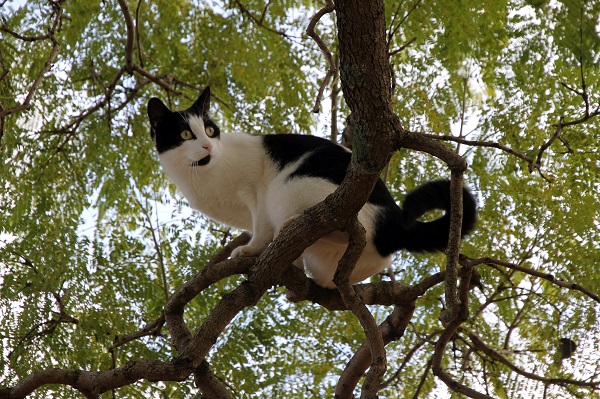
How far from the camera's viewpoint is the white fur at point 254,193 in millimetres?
3459

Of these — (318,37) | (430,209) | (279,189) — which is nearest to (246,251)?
(279,189)

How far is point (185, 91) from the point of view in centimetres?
557

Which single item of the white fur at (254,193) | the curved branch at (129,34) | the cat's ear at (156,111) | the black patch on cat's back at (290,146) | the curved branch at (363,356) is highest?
the curved branch at (129,34)

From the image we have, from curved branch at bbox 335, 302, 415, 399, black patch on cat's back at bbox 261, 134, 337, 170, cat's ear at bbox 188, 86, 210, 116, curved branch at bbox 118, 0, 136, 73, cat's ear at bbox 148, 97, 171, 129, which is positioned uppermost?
curved branch at bbox 118, 0, 136, 73

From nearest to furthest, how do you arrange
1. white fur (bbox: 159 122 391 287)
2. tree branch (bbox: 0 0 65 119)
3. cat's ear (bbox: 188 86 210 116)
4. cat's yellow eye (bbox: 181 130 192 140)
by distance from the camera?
tree branch (bbox: 0 0 65 119) < white fur (bbox: 159 122 391 287) < cat's yellow eye (bbox: 181 130 192 140) < cat's ear (bbox: 188 86 210 116)

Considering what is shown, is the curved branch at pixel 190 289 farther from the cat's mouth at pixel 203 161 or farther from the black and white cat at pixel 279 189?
the cat's mouth at pixel 203 161

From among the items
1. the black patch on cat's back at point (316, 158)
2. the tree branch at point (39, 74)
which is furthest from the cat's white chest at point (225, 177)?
Answer: the tree branch at point (39, 74)

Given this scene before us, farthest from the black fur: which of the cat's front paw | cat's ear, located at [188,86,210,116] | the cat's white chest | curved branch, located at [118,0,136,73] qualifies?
curved branch, located at [118,0,136,73]

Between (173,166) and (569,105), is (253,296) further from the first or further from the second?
(569,105)

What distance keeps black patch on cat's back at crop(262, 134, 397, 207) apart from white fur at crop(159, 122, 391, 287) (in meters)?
0.04

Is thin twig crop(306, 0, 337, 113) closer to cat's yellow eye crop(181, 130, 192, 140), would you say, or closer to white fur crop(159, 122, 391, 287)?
white fur crop(159, 122, 391, 287)

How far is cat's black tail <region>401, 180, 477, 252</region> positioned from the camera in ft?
10.9

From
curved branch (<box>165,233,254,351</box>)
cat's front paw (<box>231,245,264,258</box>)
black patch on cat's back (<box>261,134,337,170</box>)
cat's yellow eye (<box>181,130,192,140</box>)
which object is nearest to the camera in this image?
curved branch (<box>165,233,254,351</box>)

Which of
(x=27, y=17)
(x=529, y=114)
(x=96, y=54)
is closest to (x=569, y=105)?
(x=529, y=114)
